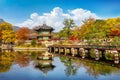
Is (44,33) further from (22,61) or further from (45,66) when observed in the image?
(45,66)

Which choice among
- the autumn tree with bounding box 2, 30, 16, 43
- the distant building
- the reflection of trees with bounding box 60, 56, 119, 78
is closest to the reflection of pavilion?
the reflection of trees with bounding box 60, 56, 119, 78

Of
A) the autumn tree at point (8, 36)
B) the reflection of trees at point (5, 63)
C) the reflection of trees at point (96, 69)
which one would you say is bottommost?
the reflection of trees at point (96, 69)

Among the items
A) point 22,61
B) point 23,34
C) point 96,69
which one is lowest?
point 96,69

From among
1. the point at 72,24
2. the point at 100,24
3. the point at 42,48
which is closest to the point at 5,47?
the point at 42,48

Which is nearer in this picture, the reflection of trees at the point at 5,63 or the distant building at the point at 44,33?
the reflection of trees at the point at 5,63

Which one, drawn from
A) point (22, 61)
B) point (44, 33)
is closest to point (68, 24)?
point (44, 33)

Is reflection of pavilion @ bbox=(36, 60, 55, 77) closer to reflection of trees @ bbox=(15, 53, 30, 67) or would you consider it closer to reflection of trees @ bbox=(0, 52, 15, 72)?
reflection of trees @ bbox=(15, 53, 30, 67)

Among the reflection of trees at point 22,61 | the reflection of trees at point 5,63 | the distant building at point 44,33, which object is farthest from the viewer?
the distant building at point 44,33

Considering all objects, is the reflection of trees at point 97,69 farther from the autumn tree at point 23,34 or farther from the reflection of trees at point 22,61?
the autumn tree at point 23,34

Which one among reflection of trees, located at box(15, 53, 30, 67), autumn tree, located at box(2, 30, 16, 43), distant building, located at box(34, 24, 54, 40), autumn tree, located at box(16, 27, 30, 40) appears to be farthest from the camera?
autumn tree, located at box(16, 27, 30, 40)

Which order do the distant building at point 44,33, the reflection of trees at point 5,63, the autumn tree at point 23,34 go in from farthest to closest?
the autumn tree at point 23,34
the distant building at point 44,33
the reflection of trees at point 5,63

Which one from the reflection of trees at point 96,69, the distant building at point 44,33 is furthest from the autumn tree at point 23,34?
the reflection of trees at point 96,69

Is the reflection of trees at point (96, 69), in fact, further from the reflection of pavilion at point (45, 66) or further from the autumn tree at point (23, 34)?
the autumn tree at point (23, 34)

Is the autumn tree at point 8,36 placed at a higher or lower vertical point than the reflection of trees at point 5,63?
higher
